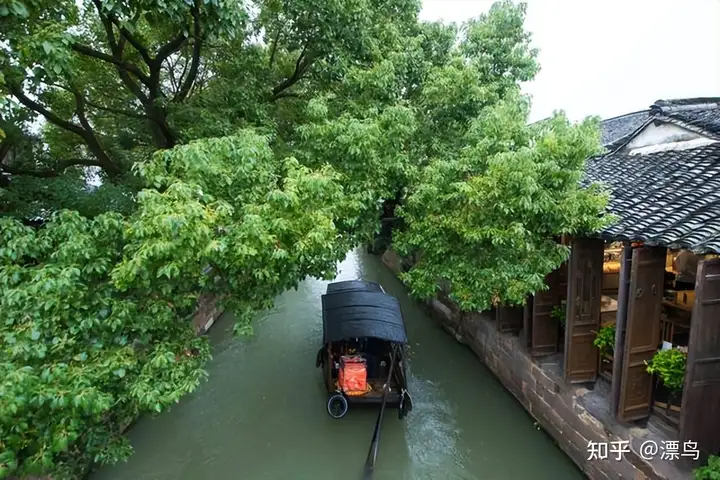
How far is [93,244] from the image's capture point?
462 cm

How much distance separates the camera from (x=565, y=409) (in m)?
7.43

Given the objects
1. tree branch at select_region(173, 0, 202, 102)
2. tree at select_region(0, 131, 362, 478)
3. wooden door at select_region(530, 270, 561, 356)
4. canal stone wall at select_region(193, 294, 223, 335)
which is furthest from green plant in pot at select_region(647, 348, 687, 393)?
canal stone wall at select_region(193, 294, 223, 335)

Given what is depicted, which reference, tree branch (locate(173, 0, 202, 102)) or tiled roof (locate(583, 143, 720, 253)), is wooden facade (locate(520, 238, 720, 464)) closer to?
tiled roof (locate(583, 143, 720, 253))

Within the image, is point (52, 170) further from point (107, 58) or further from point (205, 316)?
point (205, 316)

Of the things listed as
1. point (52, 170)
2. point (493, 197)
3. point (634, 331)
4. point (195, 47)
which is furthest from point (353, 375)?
point (52, 170)

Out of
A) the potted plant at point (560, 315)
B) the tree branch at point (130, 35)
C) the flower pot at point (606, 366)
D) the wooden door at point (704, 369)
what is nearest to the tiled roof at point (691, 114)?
the wooden door at point (704, 369)

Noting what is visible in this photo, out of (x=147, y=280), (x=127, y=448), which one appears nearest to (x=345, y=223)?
(x=147, y=280)

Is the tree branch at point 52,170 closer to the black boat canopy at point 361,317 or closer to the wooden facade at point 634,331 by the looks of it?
the black boat canopy at point 361,317

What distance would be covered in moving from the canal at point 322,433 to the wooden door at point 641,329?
1.69 metres

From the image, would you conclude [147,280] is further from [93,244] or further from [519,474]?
[519,474]

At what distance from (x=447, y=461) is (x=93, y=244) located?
661cm

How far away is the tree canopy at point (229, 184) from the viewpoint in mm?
4113

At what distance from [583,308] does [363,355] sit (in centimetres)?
430

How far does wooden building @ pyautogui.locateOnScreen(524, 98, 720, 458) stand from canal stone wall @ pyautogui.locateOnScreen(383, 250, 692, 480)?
0.27 metres
